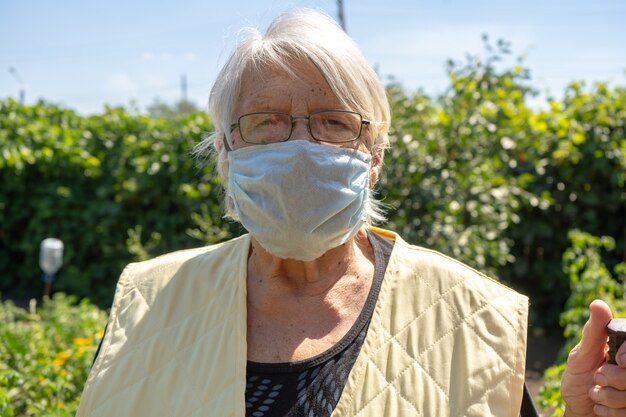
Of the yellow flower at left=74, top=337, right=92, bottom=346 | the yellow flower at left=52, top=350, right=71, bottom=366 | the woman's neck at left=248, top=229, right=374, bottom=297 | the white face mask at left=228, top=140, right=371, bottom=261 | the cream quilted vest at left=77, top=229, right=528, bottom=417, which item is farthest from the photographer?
the yellow flower at left=74, top=337, right=92, bottom=346

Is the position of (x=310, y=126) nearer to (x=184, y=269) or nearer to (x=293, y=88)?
(x=293, y=88)

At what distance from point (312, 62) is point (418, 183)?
339cm

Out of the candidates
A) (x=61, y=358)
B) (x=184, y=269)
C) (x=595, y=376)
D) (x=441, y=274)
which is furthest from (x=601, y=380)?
(x=61, y=358)

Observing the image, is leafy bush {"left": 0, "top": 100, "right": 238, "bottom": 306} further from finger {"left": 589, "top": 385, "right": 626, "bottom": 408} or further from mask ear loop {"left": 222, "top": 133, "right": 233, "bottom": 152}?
finger {"left": 589, "top": 385, "right": 626, "bottom": 408}

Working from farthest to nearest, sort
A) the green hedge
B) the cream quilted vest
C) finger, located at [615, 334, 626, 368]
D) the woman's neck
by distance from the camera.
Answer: the green hedge < the woman's neck < the cream quilted vest < finger, located at [615, 334, 626, 368]

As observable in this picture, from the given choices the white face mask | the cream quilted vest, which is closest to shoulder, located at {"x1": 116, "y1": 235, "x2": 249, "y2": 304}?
the cream quilted vest

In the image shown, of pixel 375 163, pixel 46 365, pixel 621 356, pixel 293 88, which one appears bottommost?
pixel 46 365

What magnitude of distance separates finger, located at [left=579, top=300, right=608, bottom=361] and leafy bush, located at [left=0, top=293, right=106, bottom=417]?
6.57ft

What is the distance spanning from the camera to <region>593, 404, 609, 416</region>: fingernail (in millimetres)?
1418

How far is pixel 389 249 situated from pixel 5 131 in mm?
7077

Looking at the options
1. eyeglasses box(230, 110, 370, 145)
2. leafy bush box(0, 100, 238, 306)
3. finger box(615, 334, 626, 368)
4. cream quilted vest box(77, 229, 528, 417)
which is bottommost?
leafy bush box(0, 100, 238, 306)

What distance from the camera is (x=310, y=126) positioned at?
1785 mm

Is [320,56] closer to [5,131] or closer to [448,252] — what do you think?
[448,252]

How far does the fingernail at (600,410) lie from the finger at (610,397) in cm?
1
